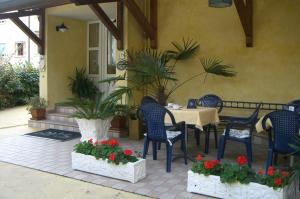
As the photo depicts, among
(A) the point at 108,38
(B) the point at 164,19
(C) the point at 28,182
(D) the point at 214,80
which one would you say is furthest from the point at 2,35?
(C) the point at 28,182

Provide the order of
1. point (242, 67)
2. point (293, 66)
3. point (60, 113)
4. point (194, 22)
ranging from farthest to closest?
point (60, 113), point (194, 22), point (242, 67), point (293, 66)

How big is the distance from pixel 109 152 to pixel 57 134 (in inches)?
130

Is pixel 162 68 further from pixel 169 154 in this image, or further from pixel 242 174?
pixel 242 174

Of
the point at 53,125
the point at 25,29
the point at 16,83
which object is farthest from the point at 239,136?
the point at 16,83

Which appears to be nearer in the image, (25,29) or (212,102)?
(212,102)

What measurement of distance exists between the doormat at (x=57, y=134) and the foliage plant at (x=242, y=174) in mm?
3772

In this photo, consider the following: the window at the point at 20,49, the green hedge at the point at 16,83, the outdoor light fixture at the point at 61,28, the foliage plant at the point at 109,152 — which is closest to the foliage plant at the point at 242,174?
the foliage plant at the point at 109,152

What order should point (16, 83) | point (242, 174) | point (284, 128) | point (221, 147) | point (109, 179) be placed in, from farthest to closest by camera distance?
1. point (16, 83)
2. point (221, 147)
3. point (109, 179)
4. point (284, 128)
5. point (242, 174)

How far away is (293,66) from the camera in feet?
20.9

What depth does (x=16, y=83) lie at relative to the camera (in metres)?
11.8

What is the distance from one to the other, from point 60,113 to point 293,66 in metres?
5.49

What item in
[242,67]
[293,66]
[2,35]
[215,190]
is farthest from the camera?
[2,35]

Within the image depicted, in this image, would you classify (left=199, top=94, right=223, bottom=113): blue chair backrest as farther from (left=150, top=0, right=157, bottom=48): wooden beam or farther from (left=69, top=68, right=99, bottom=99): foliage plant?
(left=69, top=68, right=99, bottom=99): foliage plant

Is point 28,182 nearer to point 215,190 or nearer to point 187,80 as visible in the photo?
point 215,190
